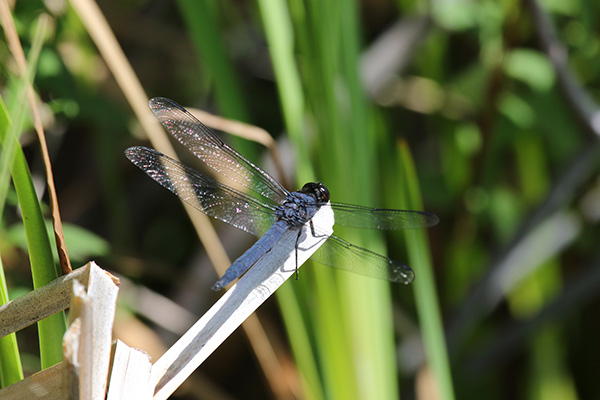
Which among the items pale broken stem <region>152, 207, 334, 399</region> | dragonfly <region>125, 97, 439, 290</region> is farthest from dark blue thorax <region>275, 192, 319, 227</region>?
pale broken stem <region>152, 207, 334, 399</region>

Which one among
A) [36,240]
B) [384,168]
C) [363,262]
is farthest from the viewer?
[384,168]

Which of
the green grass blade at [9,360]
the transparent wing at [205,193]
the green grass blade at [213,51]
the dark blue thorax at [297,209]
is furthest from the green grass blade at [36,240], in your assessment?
the green grass blade at [213,51]

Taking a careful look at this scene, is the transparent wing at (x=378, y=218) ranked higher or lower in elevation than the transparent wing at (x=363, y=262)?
higher

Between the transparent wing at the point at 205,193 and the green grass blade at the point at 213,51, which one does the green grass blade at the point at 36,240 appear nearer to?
the transparent wing at the point at 205,193

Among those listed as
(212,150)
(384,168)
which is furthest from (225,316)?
(384,168)

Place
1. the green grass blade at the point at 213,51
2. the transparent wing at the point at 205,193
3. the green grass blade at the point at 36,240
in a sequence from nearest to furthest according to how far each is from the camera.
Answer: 1. the green grass blade at the point at 36,240
2. the transparent wing at the point at 205,193
3. the green grass blade at the point at 213,51

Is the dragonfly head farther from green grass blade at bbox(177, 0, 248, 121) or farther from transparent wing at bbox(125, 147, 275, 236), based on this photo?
green grass blade at bbox(177, 0, 248, 121)

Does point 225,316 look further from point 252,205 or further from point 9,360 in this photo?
point 252,205

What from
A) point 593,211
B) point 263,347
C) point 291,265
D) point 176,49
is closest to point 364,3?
point 176,49
